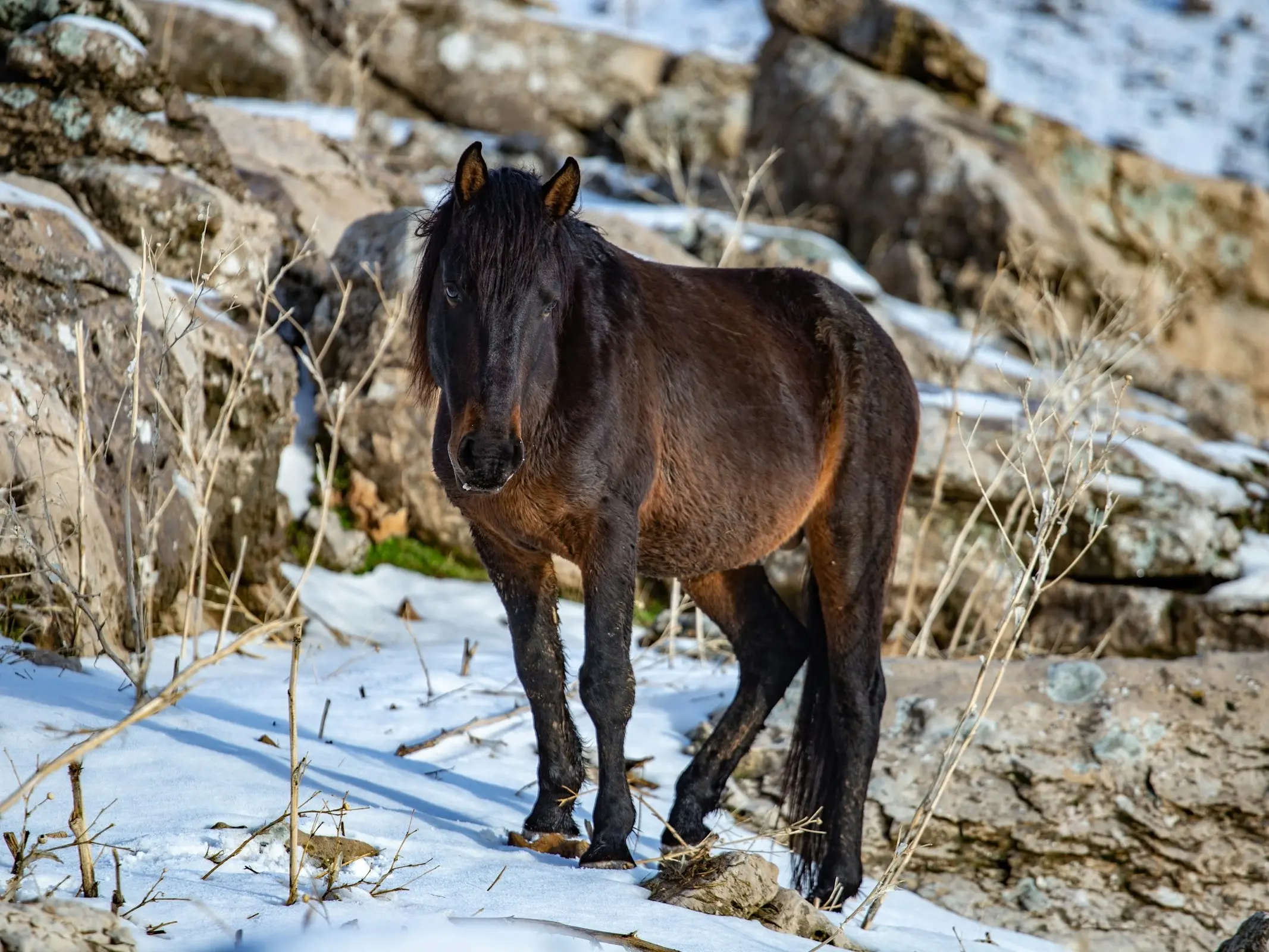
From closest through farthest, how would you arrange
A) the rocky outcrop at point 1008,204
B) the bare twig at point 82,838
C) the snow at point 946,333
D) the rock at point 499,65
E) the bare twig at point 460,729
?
the bare twig at point 82,838
the bare twig at point 460,729
the snow at point 946,333
the rocky outcrop at point 1008,204
the rock at point 499,65

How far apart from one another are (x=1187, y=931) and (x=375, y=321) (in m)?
5.23

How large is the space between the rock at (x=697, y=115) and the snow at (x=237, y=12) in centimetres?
436

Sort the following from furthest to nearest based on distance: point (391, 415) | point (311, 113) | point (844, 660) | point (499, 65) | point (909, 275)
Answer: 1. point (499, 65)
2. point (909, 275)
3. point (311, 113)
4. point (391, 415)
5. point (844, 660)

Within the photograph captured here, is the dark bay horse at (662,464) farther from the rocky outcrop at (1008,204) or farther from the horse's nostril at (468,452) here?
the rocky outcrop at (1008,204)

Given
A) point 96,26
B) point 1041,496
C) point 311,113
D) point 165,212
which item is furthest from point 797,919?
point 311,113

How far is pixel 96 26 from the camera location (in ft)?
20.0

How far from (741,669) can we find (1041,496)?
143 inches

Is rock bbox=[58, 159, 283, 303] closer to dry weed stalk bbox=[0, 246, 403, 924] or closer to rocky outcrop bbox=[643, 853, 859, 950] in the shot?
dry weed stalk bbox=[0, 246, 403, 924]

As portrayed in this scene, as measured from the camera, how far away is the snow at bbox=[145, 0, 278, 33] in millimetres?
12492

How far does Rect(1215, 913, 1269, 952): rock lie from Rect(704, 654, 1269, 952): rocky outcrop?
5.08 feet

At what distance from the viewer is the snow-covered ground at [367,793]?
7.88 feet

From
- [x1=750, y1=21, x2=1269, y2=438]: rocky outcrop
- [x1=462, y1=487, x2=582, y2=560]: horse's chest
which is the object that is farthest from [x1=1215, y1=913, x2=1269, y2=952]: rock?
[x1=750, y1=21, x2=1269, y2=438]: rocky outcrop

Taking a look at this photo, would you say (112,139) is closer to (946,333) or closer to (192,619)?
(192,619)

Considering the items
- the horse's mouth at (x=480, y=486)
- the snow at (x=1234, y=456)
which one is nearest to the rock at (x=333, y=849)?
the horse's mouth at (x=480, y=486)
